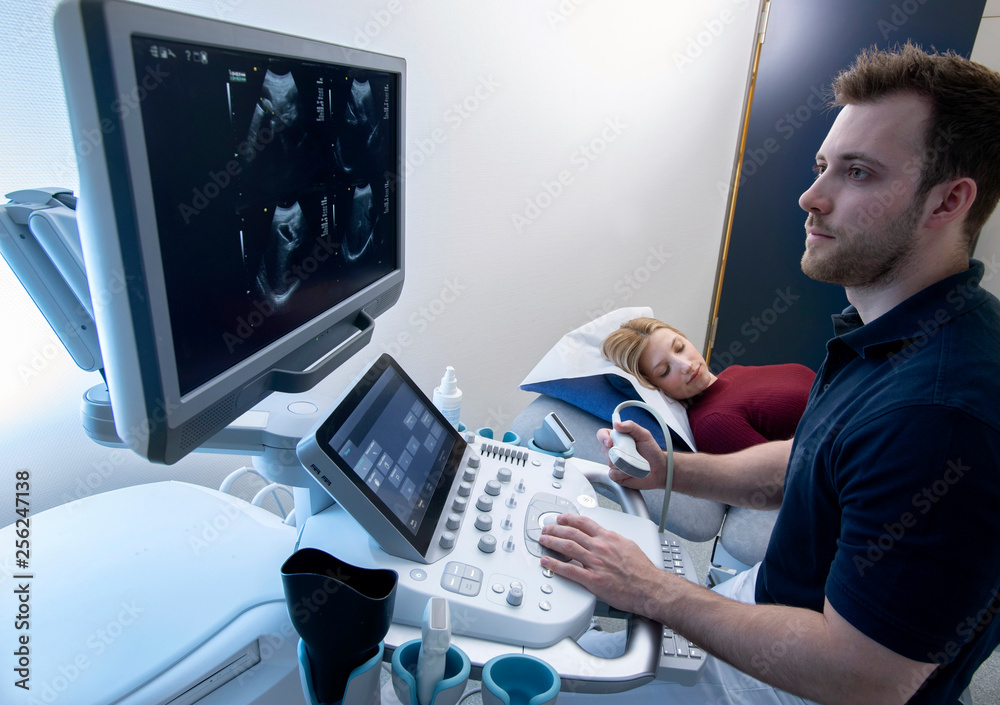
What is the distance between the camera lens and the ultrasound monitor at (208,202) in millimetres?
485

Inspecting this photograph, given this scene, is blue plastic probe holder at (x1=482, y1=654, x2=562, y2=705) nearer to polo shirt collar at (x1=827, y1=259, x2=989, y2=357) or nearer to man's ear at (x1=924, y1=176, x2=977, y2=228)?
polo shirt collar at (x1=827, y1=259, x2=989, y2=357)

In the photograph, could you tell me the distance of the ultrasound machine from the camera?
20.6 inches

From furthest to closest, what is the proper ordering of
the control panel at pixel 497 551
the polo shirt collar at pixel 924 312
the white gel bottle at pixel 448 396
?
the white gel bottle at pixel 448 396 → the polo shirt collar at pixel 924 312 → the control panel at pixel 497 551

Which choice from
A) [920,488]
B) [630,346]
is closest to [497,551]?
[920,488]

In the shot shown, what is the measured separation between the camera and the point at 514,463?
1.08 metres

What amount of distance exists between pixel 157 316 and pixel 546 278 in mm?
1586

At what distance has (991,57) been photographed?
2514 mm

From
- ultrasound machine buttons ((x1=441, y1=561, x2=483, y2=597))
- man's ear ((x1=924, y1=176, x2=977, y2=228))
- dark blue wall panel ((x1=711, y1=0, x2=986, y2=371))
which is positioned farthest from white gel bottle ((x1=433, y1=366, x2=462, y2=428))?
dark blue wall panel ((x1=711, y1=0, x2=986, y2=371))

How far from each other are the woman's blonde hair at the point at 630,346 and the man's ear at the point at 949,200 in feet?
3.46

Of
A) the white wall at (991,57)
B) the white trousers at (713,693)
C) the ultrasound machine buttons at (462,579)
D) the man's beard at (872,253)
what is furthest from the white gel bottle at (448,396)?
the white wall at (991,57)

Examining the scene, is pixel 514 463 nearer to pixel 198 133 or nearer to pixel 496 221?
pixel 198 133

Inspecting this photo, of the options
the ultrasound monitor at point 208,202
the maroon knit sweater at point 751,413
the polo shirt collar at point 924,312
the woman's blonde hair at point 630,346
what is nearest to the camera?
the ultrasound monitor at point 208,202

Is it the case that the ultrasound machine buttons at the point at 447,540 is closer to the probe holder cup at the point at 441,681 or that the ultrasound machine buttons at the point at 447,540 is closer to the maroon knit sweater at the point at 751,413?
the probe holder cup at the point at 441,681

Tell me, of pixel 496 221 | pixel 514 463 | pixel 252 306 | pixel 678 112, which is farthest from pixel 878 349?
pixel 678 112
